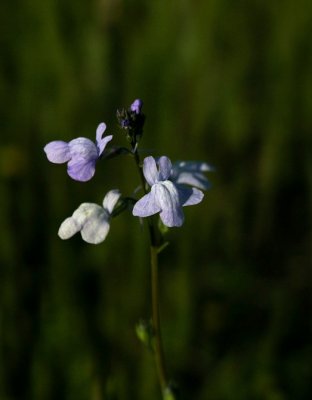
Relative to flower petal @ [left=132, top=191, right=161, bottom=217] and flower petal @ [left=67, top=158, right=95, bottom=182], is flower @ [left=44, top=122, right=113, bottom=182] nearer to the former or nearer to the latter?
flower petal @ [left=67, top=158, right=95, bottom=182]

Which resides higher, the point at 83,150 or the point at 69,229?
the point at 83,150

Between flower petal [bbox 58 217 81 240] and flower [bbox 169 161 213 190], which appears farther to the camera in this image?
flower [bbox 169 161 213 190]

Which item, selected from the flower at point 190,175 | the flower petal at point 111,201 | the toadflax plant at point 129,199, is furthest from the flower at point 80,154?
the flower at point 190,175

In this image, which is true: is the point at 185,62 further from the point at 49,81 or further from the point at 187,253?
the point at 187,253

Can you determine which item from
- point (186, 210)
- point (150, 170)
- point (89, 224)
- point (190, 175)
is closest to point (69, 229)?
point (89, 224)

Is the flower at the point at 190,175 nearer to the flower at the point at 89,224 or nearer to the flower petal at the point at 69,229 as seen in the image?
the flower at the point at 89,224

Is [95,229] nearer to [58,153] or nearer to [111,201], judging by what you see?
[111,201]

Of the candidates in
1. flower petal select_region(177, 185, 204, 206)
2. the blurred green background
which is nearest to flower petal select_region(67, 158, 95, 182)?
flower petal select_region(177, 185, 204, 206)
